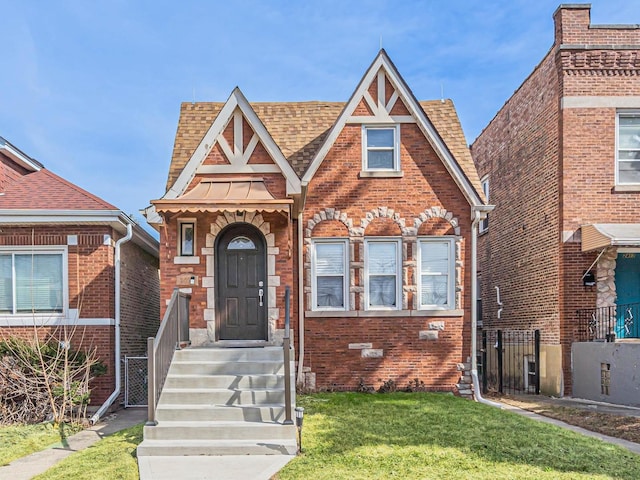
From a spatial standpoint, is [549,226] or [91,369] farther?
[549,226]

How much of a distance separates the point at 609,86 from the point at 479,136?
21.1 ft

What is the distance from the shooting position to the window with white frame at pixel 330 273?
11.8 meters

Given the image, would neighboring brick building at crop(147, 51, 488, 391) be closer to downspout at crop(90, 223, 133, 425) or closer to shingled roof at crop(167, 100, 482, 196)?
shingled roof at crop(167, 100, 482, 196)

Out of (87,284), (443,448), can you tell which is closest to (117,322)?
(87,284)

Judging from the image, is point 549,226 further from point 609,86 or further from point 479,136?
point 479,136

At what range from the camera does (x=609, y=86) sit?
12.4 m

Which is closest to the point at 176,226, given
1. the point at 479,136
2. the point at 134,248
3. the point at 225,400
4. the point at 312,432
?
the point at 134,248

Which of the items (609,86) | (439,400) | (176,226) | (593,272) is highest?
(609,86)

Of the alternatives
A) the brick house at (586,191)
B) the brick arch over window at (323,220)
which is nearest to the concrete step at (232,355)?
the brick arch over window at (323,220)

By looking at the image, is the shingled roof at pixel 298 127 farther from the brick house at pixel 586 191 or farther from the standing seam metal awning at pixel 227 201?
the brick house at pixel 586 191

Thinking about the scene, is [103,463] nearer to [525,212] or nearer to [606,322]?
[606,322]

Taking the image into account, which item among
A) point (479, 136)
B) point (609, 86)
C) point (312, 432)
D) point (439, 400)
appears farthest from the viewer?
point (479, 136)

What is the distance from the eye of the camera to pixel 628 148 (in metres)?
12.5

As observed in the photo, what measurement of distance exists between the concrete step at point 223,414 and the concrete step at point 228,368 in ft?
3.24
